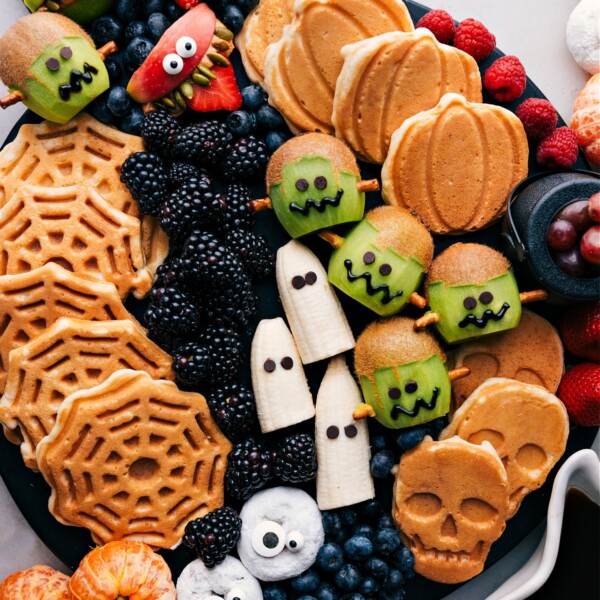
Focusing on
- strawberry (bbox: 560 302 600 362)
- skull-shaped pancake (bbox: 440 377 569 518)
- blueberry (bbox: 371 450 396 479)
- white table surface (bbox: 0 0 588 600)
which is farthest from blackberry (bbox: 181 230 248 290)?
white table surface (bbox: 0 0 588 600)

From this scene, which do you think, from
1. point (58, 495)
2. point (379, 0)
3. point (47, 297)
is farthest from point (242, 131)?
point (58, 495)

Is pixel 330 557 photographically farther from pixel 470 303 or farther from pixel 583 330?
pixel 583 330

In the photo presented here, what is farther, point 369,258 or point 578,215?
point 369,258

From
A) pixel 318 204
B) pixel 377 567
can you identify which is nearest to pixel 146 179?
pixel 318 204

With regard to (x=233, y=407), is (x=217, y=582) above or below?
below

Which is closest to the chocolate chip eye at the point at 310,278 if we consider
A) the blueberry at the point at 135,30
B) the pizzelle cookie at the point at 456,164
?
the pizzelle cookie at the point at 456,164

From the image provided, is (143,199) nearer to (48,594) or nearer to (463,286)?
(463,286)
